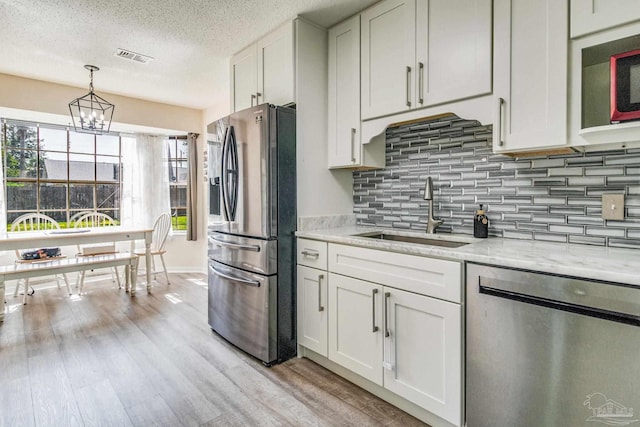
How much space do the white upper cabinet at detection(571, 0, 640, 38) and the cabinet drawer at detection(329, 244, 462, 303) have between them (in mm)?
1122

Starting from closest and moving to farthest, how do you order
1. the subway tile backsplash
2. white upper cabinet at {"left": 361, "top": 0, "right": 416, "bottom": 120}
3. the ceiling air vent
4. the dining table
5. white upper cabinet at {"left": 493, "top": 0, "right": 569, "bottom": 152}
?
white upper cabinet at {"left": 493, "top": 0, "right": 569, "bottom": 152}
the subway tile backsplash
white upper cabinet at {"left": 361, "top": 0, "right": 416, "bottom": 120}
the ceiling air vent
the dining table

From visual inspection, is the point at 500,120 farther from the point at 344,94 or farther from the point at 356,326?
the point at 356,326

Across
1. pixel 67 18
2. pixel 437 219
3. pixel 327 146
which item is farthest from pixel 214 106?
pixel 437 219

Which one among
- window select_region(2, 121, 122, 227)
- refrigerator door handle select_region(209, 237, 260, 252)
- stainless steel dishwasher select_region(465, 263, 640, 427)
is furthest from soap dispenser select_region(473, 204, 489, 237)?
window select_region(2, 121, 122, 227)

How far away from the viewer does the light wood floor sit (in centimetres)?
173

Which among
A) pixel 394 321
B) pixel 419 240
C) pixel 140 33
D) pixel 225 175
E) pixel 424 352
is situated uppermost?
pixel 140 33

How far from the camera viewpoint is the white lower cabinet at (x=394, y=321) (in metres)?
1.52

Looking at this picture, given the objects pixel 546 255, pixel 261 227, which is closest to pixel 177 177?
pixel 261 227

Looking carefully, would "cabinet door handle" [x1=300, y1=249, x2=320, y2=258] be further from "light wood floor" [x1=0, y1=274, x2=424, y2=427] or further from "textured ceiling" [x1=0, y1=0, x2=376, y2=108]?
"textured ceiling" [x1=0, y1=0, x2=376, y2=108]

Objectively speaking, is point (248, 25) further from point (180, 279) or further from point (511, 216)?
point (180, 279)

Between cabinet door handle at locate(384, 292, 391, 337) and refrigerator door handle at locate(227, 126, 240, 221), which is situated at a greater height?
refrigerator door handle at locate(227, 126, 240, 221)

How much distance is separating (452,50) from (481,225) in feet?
3.22

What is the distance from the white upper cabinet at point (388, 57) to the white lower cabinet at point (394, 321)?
3.12ft

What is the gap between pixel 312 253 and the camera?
7.37ft
